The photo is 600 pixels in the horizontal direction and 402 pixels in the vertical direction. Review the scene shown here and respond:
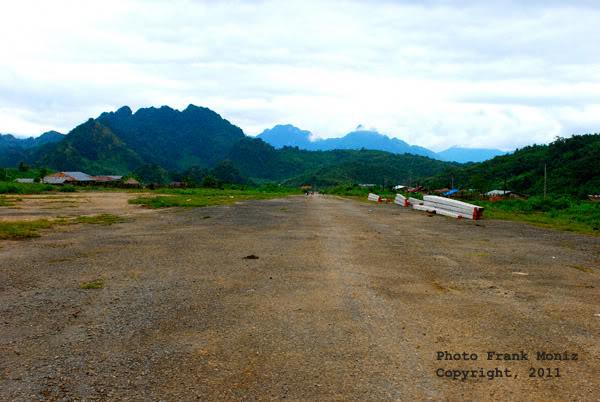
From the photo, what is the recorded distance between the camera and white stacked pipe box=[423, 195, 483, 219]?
22.6 meters

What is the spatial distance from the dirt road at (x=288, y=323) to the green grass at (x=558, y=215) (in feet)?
31.5

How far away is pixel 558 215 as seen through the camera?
2577 cm

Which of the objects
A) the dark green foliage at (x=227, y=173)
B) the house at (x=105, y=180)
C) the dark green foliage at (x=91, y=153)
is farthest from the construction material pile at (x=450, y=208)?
the dark green foliage at (x=91, y=153)

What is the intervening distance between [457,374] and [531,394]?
621 millimetres

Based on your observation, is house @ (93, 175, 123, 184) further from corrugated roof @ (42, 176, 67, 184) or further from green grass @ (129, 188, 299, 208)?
green grass @ (129, 188, 299, 208)

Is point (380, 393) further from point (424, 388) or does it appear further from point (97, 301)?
point (97, 301)

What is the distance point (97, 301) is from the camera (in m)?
6.17

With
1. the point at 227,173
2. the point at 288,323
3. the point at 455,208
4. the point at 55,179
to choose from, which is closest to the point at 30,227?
the point at 288,323

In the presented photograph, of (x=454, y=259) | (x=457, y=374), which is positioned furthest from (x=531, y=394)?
(x=454, y=259)

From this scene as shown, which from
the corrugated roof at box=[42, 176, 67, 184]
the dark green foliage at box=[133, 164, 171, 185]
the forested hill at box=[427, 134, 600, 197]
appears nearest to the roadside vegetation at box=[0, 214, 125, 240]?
the forested hill at box=[427, 134, 600, 197]

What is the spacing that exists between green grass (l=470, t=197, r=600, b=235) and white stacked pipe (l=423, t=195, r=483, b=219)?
176cm

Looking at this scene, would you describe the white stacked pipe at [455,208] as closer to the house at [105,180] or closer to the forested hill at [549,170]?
the forested hill at [549,170]

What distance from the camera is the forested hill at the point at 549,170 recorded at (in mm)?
65125

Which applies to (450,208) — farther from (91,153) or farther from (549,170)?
(91,153)
